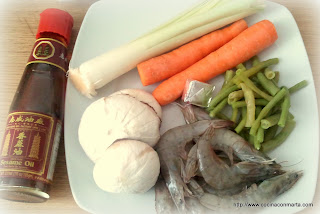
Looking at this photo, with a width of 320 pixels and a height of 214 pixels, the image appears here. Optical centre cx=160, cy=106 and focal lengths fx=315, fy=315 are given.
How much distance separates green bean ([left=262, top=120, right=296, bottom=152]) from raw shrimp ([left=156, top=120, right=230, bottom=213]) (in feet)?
0.57

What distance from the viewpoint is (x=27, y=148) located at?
1143 mm

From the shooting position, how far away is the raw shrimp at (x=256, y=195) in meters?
1.16

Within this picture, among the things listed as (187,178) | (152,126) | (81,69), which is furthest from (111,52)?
(187,178)

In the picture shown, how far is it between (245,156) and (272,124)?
16 cm

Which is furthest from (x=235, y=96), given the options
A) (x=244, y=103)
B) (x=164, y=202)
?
(x=164, y=202)

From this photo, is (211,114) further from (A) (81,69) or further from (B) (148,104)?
(A) (81,69)

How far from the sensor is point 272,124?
47.8 inches

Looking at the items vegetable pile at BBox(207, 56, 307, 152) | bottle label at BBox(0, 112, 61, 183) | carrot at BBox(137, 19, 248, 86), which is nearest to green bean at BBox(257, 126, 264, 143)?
vegetable pile at BBox(207, 56, 307, 152)

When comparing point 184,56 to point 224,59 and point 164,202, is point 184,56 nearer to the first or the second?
point 224,59

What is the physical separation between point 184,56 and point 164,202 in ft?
2.13

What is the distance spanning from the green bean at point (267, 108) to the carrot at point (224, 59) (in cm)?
25

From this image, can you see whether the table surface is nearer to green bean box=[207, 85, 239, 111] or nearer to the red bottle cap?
the red bottle cap

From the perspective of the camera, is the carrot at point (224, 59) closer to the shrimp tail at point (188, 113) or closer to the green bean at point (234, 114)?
the shrimp tail at point (188, 113)

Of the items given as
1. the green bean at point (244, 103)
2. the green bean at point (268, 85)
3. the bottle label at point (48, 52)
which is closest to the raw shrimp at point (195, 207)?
the green bean at point (244, 103)
